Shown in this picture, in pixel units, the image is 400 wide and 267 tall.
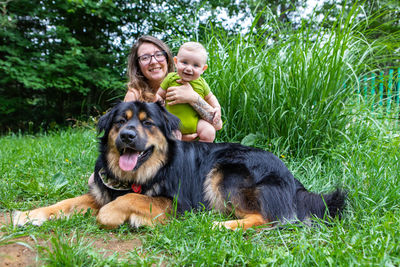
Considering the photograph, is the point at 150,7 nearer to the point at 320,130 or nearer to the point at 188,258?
the point at 320,130

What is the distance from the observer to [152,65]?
11.4 ft

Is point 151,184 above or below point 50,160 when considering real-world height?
above

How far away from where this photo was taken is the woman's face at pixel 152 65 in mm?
3457

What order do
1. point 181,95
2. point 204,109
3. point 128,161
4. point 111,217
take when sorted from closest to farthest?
1. point 111,217
2. point 128,161
3. point 181,95
4. point 204,109

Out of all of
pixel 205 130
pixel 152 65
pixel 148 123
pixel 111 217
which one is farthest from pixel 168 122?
pixel 152 65

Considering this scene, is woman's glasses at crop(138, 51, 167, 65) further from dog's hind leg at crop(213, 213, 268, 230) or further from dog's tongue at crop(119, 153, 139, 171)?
dog's hind leg at crop(213, 213, 268, 230)

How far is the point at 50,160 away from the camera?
157 inches

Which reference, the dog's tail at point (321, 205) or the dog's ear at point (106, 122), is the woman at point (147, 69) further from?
the dog's tail at point (321, 205)

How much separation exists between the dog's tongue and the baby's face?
1062mm

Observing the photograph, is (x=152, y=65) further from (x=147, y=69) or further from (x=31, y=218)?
(x=31, y=218)

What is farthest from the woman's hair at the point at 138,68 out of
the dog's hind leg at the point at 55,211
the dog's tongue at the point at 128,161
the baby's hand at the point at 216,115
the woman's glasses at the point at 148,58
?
the dog's hind leg at the point at 55,211

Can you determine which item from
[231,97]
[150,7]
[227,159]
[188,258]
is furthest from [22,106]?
[188,258]

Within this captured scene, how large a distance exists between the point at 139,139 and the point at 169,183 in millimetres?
512

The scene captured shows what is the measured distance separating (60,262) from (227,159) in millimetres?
1653
